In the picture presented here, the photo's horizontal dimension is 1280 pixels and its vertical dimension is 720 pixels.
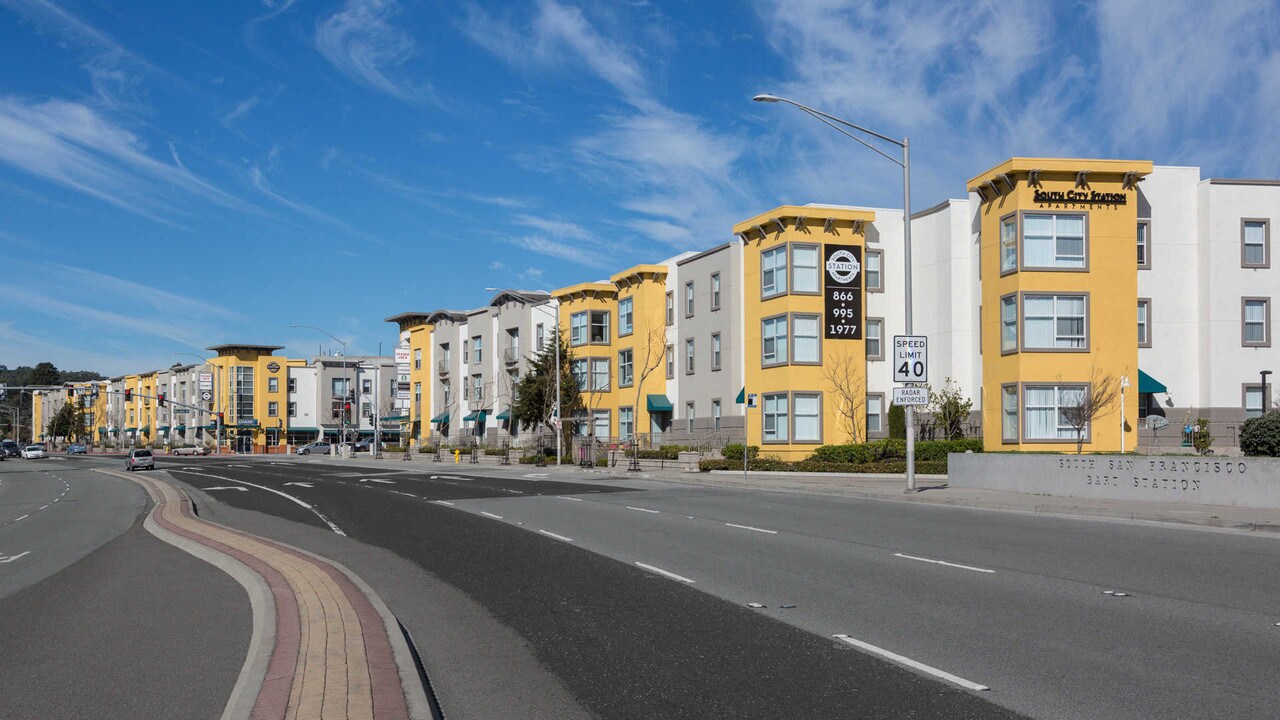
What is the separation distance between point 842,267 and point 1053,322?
10169 millimetres

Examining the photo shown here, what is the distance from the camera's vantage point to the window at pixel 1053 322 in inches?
1480

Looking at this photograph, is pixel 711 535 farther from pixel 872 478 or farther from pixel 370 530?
pixel 872 478

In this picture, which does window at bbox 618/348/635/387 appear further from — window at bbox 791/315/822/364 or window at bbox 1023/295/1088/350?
window at bbox 1023/295/1088/350

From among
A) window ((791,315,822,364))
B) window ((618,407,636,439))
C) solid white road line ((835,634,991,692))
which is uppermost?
window ((791,315,822,364))

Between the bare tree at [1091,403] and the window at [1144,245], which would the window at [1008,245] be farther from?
the window at [1144,245]

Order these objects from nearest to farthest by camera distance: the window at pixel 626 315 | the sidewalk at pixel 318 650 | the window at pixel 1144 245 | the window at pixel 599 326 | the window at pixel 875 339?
the sidewalk at pixel 318 650
the window at pixel 1144 245
the window at pixel 875 339
the window at pixel 626 315
the window at pixel 599 326

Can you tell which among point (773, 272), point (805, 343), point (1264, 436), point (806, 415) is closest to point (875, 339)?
point (805, 343)

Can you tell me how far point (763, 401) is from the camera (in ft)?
153

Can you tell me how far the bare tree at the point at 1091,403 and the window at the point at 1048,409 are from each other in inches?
2.9

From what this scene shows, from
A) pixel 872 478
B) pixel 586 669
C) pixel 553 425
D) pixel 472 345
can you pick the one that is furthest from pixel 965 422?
pixel 472 345

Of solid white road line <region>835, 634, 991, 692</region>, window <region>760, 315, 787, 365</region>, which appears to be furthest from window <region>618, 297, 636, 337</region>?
solid white road line <region>835, 634, 991, 692</region>

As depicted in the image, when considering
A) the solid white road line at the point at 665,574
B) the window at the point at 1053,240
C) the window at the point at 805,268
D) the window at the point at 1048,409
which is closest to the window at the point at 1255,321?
the window at the point at 1053,240

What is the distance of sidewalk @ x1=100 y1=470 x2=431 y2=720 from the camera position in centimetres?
691

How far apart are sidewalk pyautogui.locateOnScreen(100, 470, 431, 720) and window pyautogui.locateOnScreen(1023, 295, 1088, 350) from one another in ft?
94.5
